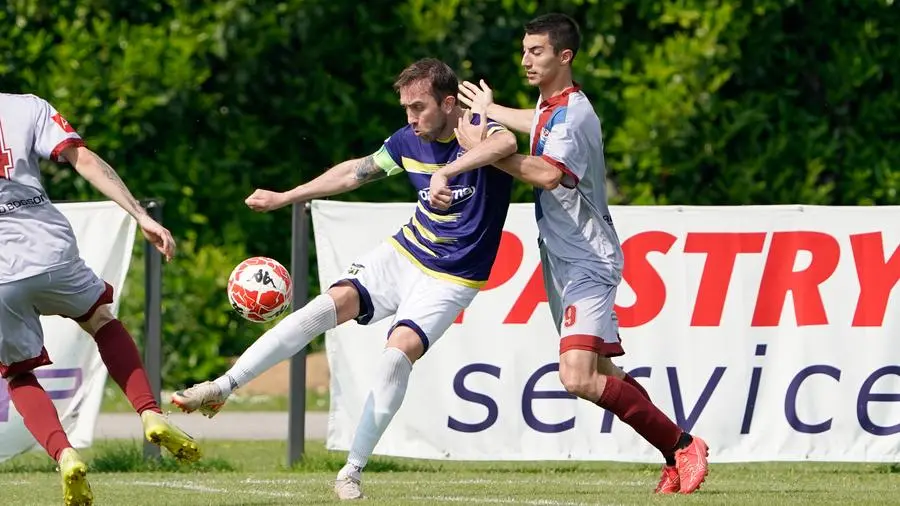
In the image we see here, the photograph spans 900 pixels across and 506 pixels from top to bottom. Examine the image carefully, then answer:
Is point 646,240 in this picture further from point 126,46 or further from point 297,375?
point 126,46

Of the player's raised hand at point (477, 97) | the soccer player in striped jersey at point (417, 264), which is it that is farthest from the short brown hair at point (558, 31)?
the soccer player in striped jersey at point (417, 264)

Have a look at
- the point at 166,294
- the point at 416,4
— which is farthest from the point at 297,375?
the point at 416,4

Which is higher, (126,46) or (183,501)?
(126,46)

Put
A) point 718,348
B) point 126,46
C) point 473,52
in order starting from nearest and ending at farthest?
1. point 718,348
2. point 126,46
3. point 473,52

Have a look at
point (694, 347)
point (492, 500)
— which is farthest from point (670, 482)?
point (694, 347)

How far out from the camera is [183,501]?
26.2 feet

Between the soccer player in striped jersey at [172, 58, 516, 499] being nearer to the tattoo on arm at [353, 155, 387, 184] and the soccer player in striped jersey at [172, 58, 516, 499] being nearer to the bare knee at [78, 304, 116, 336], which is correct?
the tattoo on arm at [353, 155, 387, 184]

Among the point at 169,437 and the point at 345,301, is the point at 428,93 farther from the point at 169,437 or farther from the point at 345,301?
the point at 169,437

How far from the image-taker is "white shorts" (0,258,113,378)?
7449 mm

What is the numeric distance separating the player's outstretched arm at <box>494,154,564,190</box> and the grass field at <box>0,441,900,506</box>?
1432mm

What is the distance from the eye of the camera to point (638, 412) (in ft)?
26.9

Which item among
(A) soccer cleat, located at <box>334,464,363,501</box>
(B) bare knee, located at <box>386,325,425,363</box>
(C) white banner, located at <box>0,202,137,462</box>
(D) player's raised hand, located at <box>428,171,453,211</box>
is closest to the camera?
(D) player's raised hand, located at <box>428,171,453,211</box>

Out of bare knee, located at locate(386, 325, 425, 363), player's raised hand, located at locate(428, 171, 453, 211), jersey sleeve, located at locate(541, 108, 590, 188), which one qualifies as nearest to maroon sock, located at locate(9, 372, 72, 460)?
bare knee, located at locate(386, 325, 425, 363)

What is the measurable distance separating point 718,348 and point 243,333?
6.35 m
